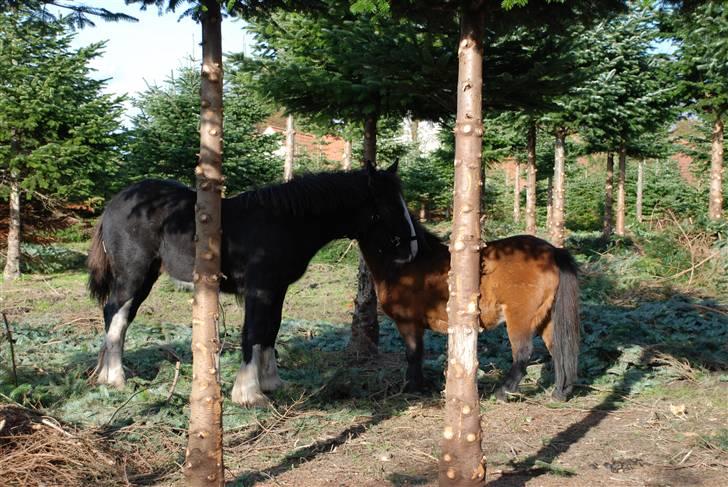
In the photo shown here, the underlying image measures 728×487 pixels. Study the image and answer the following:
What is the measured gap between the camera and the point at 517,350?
250 inches

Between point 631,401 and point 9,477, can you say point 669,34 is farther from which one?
point 9,477

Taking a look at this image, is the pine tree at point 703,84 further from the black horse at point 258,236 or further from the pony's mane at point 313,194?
the pony's mane at point 313,194

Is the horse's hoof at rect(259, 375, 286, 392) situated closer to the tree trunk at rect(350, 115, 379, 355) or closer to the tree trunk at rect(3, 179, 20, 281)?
the tree trunk at rect(350, 115, 379, 355)

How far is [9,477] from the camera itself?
400cm

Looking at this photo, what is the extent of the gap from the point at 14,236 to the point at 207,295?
574 inches

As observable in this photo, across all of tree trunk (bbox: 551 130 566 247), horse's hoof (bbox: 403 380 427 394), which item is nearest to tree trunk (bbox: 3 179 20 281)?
horse's hoof (bbox: 403 380 427 394)

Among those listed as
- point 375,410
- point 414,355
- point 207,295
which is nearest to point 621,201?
point 414,355

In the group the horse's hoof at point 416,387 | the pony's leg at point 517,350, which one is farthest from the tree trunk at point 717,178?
the horse's hoof at point 416,387

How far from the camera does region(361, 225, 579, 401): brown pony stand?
6.32 metres

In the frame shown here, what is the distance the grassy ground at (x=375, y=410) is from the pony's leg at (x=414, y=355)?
0.24m

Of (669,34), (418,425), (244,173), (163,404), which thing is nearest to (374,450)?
(418,425)

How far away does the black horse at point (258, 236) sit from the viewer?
643 cm

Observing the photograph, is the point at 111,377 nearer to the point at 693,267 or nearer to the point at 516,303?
the point at 516,303

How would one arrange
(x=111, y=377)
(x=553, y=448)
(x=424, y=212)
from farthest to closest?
(x=424, y=212), (x=111, y=377), (x=553, y=448)
